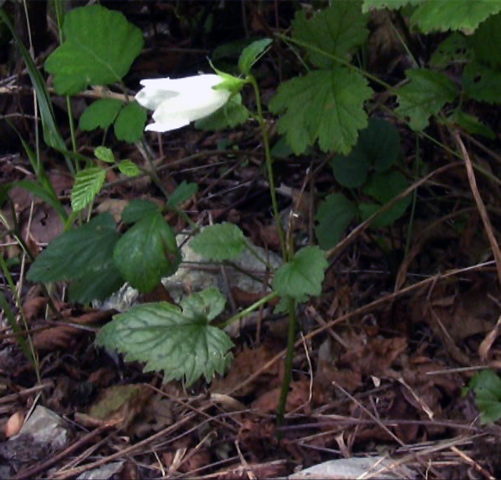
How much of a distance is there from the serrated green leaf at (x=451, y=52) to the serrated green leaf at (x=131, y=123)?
2.48 ft

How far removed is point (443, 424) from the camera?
1.52 metres

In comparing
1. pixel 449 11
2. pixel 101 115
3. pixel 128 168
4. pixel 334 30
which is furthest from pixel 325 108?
pixel 101 115

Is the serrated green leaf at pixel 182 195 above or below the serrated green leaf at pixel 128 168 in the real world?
below

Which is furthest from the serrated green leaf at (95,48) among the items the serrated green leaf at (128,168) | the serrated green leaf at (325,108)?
the serrated green leaf at (325,108)

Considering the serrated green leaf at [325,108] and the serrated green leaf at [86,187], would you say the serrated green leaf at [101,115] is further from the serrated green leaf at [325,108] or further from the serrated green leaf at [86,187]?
the serrated green leaf at [325,108]

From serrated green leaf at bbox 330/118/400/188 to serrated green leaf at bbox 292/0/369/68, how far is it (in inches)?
8.6

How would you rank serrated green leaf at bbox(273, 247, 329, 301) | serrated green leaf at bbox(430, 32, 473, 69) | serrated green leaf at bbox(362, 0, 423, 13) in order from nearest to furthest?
serrated green leaf at bbox(273, 247, 329, 301)
serrated green leaf at bbox(362, 0, 423, 13)
serrated green leaf at bbox(430, 32, 473, 69)

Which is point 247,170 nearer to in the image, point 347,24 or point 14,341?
point 347,24

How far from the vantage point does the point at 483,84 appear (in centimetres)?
179

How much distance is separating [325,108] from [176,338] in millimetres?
598

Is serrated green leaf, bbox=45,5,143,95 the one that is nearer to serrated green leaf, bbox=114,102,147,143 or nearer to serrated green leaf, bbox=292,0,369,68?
serrated green leaf, bbox=114,102,147,143

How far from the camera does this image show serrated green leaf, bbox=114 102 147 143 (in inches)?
73.5

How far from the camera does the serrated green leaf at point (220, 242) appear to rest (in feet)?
5.01

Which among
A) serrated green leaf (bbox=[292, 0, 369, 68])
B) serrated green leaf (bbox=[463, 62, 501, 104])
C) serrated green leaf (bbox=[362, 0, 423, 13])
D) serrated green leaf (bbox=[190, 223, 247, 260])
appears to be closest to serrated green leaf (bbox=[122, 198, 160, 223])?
serrated green leaf (bbox=[190, 223, 247, 260])
